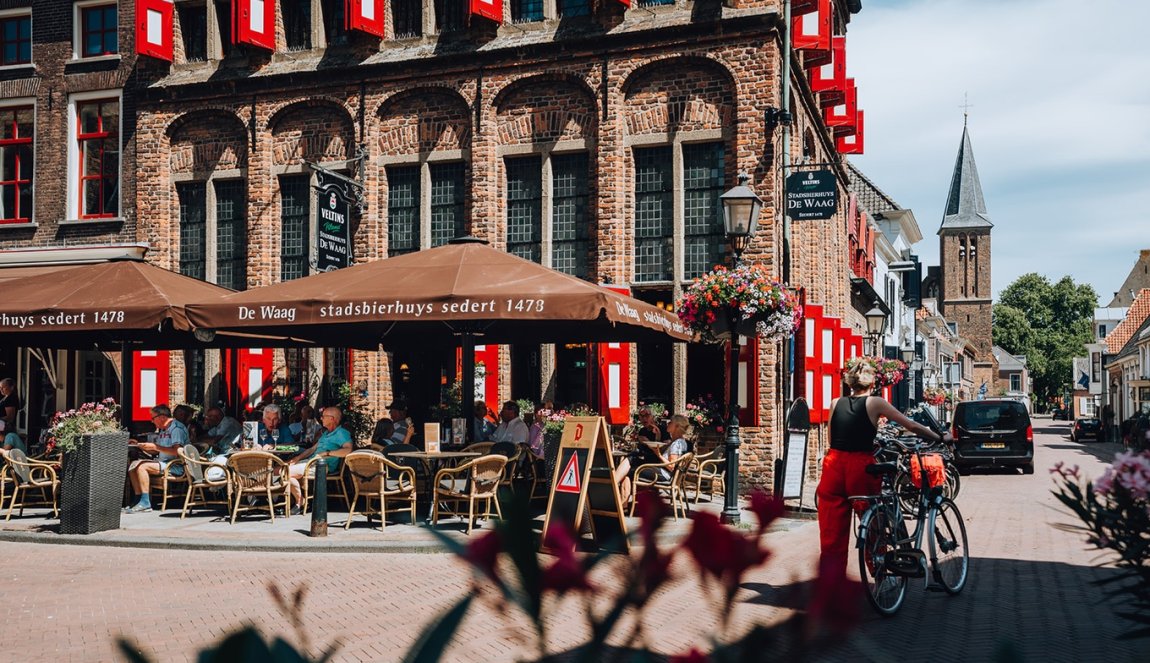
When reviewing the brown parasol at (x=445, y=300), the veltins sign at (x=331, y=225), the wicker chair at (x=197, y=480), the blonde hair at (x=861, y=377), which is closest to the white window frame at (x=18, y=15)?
the veltins sign at (x=331, y=225)

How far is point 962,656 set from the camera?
628cm

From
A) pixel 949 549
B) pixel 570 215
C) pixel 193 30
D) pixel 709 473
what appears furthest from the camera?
pixel 193 30

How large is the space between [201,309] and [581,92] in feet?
26.0

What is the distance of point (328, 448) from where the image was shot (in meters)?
13.1

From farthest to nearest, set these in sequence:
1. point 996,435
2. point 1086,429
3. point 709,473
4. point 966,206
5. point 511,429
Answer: point 966,206 → point 1086,429 → point 996,435 → point 511,429 → point 709,473

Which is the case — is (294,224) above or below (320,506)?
above

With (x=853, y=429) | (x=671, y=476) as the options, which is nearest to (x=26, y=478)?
(x=671, y=476)

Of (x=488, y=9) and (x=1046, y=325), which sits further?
(x=1046, y=325)

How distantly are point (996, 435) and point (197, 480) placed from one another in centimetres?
1683

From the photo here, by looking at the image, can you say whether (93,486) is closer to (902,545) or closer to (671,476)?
(671,476)

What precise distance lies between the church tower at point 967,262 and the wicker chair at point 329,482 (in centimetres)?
9142

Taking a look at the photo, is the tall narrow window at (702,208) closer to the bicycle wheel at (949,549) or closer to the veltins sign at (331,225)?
the veltins sign at (331,225)

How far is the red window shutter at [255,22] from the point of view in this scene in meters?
19.7

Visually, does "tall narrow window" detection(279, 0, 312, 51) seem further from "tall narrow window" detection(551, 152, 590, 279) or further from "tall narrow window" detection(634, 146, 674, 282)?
"tall narrow window" detection(634, 146, 674, 282)
